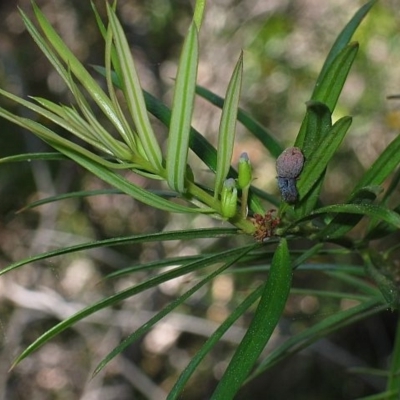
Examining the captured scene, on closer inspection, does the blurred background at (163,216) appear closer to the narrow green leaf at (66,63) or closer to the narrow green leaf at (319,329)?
the narrow green leaf at (319,329)

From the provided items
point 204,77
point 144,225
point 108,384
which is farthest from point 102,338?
point 204,77

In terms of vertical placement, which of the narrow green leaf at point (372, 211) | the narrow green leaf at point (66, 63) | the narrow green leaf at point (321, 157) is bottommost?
the narrow green leaf at point (372, 211)

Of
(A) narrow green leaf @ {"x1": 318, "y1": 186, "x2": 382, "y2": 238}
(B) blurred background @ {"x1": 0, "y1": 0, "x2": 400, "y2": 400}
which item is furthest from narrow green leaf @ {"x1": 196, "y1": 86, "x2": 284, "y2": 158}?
(B) blurred background @ {"x1": 0, "y1": 0, "x2": 400, "y2": 400}

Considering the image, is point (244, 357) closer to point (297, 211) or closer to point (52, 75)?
point (297, 211)

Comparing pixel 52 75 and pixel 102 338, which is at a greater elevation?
pixel 52 75

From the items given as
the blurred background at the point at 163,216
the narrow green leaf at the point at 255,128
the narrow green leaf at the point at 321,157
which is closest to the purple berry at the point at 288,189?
the narrow green leaf at the point at 321,157

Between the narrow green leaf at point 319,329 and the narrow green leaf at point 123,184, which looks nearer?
the narrow green leaf at point 123,184
